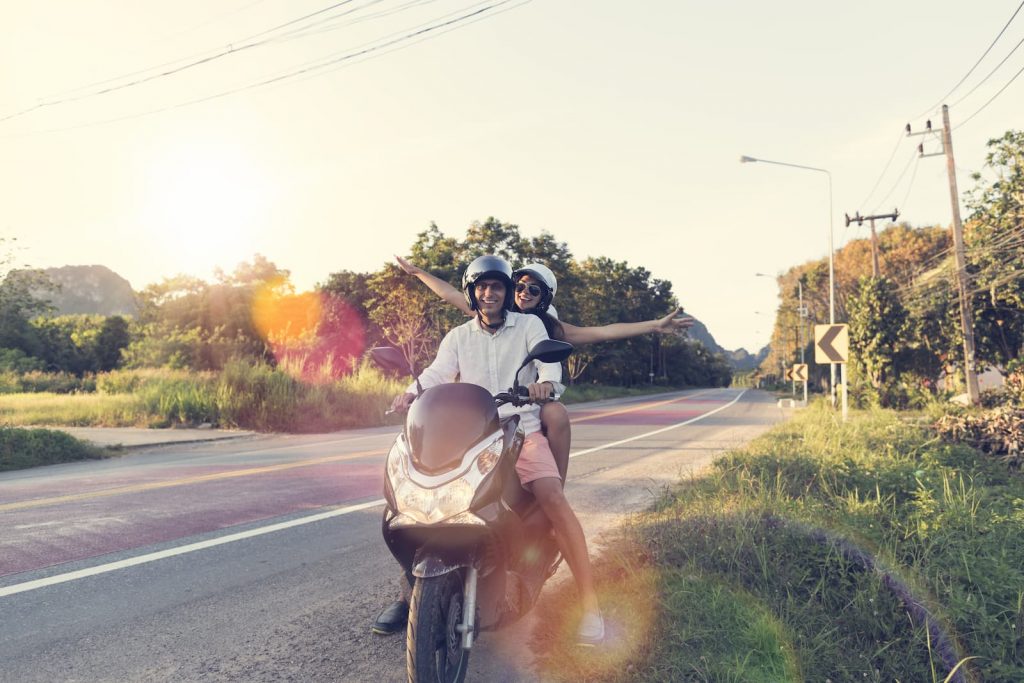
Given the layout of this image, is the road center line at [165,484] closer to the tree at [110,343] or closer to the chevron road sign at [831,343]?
the chevron road sign at [831,343]

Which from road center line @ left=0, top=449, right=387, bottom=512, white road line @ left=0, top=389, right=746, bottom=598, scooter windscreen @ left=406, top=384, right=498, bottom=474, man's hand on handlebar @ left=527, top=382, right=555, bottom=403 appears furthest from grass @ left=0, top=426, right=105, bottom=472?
man's hand on handlebar @ left=527, top=382, right=555, bottom=403

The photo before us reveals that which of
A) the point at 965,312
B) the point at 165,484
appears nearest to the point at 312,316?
the point at 965,312

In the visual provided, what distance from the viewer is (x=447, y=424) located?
2.79m

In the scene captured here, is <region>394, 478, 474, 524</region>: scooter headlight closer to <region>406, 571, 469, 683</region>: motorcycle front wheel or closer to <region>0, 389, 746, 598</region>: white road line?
<region>406, 571, 469, 683</region>: motorcycle front wheel

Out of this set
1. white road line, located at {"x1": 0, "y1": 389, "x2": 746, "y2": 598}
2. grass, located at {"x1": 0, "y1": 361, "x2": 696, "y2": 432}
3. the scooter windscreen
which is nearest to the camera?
the scooter windscreen

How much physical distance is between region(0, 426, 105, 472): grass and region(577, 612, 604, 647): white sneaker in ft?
34.2

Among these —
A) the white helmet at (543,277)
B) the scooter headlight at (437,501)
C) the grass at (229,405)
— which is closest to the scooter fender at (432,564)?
the scooter headlight at (437,501)

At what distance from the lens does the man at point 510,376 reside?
3264 mm

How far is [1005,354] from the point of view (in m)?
24.2

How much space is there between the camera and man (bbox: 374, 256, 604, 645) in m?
3.26

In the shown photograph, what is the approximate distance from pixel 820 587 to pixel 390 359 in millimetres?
2763

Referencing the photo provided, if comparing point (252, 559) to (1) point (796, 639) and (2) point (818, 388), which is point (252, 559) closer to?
(1) point (796, 639)

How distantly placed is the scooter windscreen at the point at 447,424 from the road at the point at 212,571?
1138mm

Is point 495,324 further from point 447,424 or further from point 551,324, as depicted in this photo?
point 447,424
